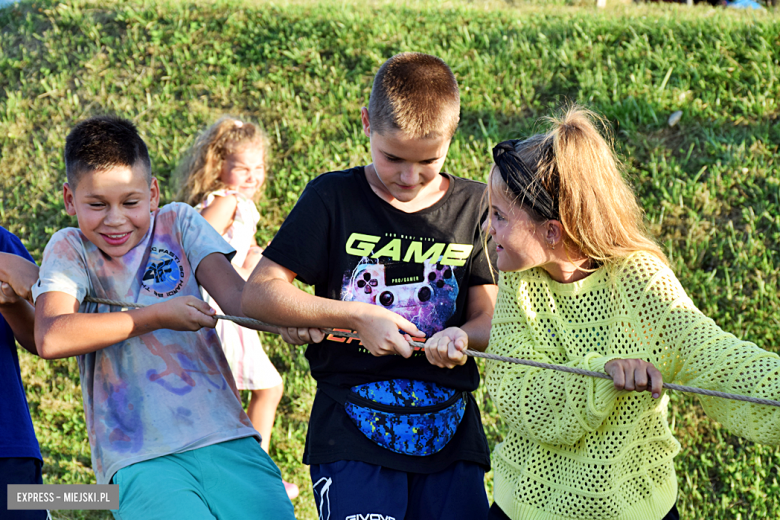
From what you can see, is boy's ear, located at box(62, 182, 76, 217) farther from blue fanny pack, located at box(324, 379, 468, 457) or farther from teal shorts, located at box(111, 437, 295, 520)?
blue fanny pack, located at box(324, 379, 468, 457)

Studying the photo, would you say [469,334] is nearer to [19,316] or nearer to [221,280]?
[221,280]

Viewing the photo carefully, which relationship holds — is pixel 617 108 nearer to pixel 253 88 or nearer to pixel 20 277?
pixel 253 88

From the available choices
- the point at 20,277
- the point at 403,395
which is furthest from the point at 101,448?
the point at 403,395

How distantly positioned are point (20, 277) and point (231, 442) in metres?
1.05

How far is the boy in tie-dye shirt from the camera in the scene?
259cm

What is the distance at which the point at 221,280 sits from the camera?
9.34 ft

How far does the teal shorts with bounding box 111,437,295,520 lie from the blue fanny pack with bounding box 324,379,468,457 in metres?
0.44

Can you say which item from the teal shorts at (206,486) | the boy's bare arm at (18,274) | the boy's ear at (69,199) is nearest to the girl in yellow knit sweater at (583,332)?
the teal shorts at (206,486)

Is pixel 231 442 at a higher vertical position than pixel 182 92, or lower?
lower

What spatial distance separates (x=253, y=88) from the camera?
20.5 feet

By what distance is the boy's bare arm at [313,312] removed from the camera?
7.82 feet

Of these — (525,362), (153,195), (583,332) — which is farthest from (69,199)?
(583,332)

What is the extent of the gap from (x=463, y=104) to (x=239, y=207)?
6.78ft

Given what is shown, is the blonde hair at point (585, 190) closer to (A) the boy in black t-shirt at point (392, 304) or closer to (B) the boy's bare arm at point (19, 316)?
(A) the boy in black t-shirt at point (392, 304)
